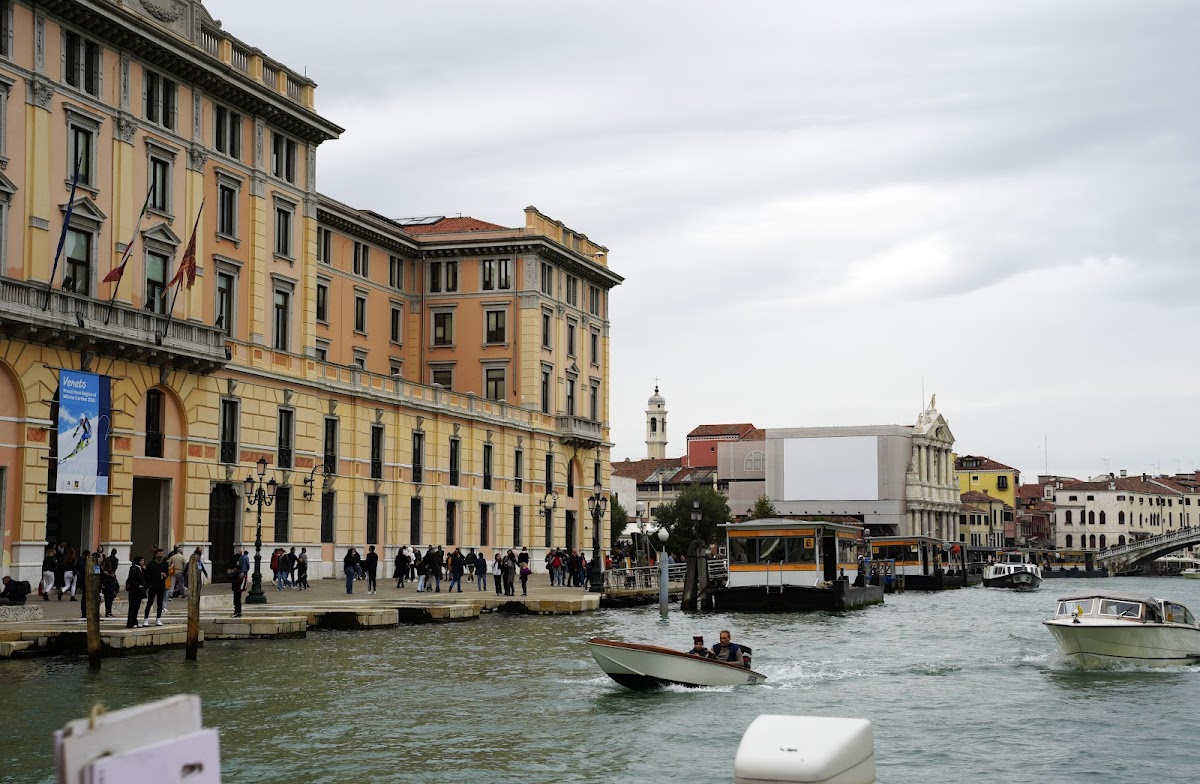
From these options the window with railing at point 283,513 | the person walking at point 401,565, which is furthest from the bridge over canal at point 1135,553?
the window with railing at point 283,513

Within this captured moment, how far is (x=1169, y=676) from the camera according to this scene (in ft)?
95.1

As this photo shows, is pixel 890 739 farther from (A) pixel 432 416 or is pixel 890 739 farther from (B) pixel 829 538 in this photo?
(A) pixel 432 416

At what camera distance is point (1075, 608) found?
30719 mm

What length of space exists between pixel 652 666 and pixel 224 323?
1099 inches

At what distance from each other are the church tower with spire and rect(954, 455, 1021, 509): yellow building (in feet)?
132

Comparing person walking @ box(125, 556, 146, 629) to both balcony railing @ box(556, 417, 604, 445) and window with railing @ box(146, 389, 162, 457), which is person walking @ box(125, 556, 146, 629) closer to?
window with railing @ box(146, 389, 162, 457)

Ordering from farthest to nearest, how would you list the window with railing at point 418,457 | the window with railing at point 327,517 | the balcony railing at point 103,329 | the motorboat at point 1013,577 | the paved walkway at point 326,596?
the motorboat at point 1013,577 → the window with railing at point 418,457 → the window with railing at point 327,517 → the balcony railing at point 103,329 → the paved walkway at point 326,596

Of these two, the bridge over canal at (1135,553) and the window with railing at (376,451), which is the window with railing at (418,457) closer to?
the window with railing at (376,451)

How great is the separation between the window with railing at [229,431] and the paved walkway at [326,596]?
4.38m

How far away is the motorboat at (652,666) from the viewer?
24703 millimetres

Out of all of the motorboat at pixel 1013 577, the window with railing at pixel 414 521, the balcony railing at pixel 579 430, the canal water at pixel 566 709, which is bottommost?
the motorboat at pixel 1013 577

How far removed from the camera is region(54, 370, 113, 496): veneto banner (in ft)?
126

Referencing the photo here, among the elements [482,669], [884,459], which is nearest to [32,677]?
[482,669]

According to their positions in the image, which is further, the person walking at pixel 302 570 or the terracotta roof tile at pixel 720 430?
the terracotta roof tile at pixel 720 430
